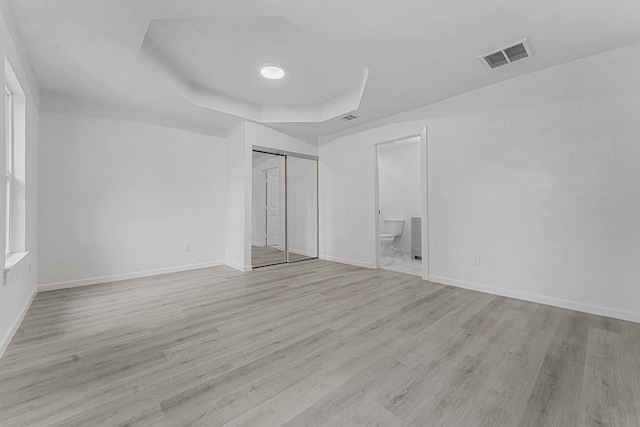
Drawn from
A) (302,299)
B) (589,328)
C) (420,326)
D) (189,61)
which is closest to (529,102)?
(589,328)

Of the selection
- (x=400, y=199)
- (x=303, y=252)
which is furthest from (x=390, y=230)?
(x=303, y=252)

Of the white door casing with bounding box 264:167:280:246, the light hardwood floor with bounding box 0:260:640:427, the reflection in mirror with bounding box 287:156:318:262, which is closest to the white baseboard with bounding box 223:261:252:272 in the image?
the white door casing with bounding box 264:167:280:246

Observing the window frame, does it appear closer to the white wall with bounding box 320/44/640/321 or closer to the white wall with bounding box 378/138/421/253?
the white wall with bounding box 320/44/640/321

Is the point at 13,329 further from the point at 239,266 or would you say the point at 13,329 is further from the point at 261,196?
the point at 261,196

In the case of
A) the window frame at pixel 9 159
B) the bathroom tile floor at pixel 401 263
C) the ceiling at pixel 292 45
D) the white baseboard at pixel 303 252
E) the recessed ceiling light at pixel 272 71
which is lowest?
the bathroom tile floor at pixel 401 263

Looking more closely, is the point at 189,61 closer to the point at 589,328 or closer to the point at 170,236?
the point at 170,236

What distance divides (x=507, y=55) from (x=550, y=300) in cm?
257

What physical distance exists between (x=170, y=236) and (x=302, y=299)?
263cm

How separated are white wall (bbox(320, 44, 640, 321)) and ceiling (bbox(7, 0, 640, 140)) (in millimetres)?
278

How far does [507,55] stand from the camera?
2.66m

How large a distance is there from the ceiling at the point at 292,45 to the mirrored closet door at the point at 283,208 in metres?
1.40

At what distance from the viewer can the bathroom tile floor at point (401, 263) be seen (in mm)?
4535

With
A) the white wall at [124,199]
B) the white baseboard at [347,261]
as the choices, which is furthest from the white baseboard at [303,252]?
the white wall at [124,199]

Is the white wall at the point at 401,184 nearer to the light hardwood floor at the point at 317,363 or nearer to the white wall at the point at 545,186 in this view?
the white wall at the point at 545,186
